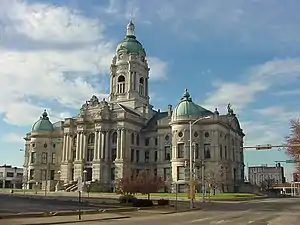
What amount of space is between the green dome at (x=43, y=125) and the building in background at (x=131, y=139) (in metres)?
0.30

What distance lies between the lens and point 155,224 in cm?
2759

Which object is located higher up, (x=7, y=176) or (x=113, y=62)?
(x=113, y=62)

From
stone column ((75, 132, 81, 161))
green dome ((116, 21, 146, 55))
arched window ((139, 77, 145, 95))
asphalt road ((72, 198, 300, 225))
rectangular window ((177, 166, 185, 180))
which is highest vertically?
green dome ((116, 21, 146, 55))

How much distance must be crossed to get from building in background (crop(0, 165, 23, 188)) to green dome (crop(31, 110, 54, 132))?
52.4 meters

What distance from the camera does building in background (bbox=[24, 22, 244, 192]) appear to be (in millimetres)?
106125

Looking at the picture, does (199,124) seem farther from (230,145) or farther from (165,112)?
(165,112)

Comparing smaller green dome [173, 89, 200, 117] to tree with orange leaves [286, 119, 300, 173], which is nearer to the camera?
tree with orange leaves [286, 119, 300, 173]

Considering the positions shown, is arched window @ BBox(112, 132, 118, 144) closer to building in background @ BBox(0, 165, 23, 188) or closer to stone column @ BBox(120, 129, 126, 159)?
stone column @ BBox(120, 129, 126, 159)

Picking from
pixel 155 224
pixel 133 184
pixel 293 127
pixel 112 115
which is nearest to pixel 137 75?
pixel 112 115

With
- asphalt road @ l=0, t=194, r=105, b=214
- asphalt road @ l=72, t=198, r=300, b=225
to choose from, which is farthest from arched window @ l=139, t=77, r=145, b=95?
asphalt road @ l=72, t=198, r=300, b=225

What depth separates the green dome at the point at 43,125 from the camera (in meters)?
130

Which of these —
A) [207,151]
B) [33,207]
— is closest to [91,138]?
[207,151]

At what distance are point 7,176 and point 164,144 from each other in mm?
96866

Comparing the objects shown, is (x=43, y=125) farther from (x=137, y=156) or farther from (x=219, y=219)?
(x=219, y=219)
